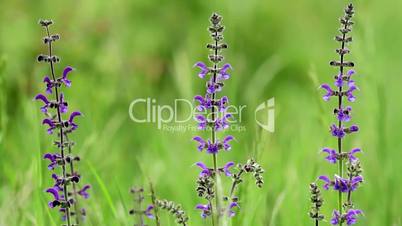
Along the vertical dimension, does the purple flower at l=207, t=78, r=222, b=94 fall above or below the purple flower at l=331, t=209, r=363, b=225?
above

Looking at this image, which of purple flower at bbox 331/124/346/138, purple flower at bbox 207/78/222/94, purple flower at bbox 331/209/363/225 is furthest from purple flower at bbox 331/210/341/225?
purple flower at bbox 207/78/222/94

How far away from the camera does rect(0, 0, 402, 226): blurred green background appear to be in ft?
10.3

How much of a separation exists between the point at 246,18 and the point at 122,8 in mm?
1314

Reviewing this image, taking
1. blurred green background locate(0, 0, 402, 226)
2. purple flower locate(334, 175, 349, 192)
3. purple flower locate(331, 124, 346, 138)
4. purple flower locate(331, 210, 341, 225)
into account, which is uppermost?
blurred green background locate(0, 0, 402, 226)

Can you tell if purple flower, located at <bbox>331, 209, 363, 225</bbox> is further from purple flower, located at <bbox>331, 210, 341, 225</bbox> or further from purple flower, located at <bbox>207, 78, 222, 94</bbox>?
purple flower, located at <bbox>207, 78, 222, 94</bbox>

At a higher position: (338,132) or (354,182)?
(338,132)

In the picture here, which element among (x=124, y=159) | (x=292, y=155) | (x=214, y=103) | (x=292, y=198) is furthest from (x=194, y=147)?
(x=214, y=103)

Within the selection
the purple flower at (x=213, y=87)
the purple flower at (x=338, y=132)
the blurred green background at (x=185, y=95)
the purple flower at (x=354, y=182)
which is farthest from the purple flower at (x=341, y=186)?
the purple flower at (x=213, y=87)

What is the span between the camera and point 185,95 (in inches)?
176

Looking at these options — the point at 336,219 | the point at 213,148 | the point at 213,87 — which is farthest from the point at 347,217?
the point at 213,87

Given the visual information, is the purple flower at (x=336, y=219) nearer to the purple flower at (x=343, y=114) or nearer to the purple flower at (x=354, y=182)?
the purple flower at (x=354, y=182)

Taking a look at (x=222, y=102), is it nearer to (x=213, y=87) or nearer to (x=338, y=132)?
(x=213, y=87)

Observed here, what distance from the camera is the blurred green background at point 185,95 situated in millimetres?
3125

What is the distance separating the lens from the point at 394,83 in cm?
573
